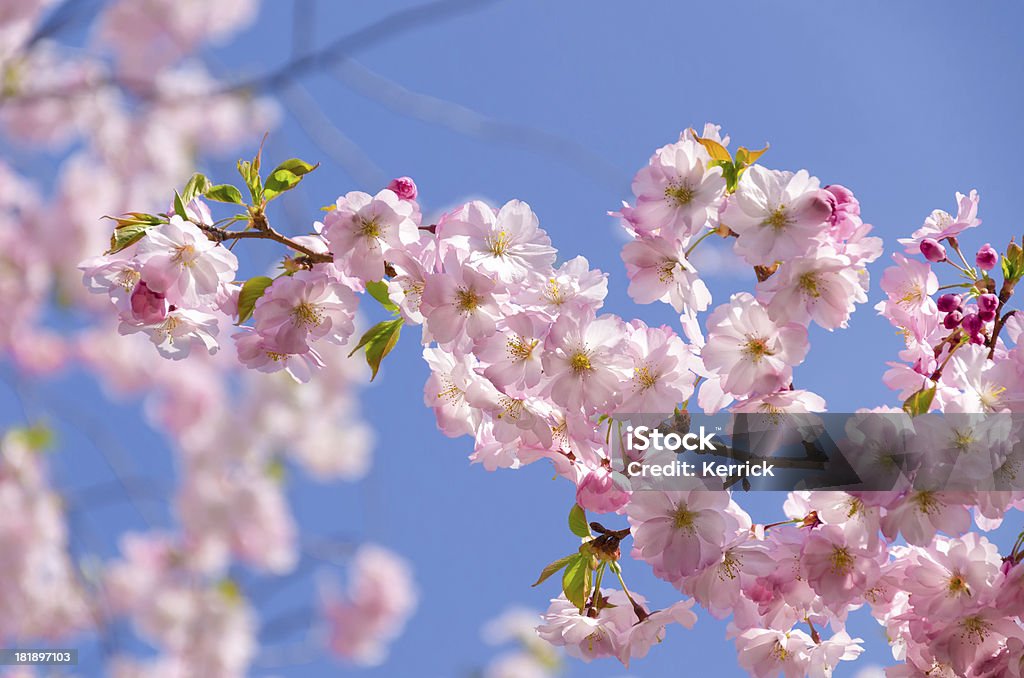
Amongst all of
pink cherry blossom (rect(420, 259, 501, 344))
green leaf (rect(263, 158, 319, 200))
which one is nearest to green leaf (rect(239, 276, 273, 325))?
green leaf (rect(263, 158, 319, 200))

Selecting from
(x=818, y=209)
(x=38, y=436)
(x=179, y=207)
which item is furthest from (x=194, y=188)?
(x=38, y=436)

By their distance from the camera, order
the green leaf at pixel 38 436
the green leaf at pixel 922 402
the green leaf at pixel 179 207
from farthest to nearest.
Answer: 1. the green leaf at pixel 38 436
2. the green leaf at pixel 179 207
3. the green leaf at pixel 922 402

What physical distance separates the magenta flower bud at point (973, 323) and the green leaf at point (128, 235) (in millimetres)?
990

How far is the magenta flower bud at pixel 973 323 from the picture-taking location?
1.04 m

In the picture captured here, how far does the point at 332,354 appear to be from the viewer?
6254 millimetres

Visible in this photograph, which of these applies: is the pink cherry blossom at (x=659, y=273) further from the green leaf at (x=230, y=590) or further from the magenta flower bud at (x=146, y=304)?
the green leaf at (x=230, y=590)

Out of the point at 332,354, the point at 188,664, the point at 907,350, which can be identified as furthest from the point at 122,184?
the point at 907,350

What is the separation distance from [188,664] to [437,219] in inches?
210

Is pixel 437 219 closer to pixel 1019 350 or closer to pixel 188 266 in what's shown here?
pixel 188 266

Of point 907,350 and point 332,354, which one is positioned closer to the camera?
point 907,350

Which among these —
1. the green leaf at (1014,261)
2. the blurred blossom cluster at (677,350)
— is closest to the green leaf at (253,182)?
the blurred blossom cluster at (677,350)

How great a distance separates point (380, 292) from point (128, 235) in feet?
1.01

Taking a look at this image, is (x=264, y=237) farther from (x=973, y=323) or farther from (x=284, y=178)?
(x=973, y=323)

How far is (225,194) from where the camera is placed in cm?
108
